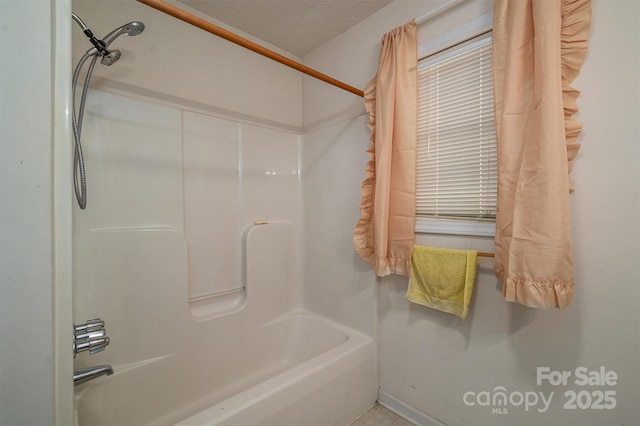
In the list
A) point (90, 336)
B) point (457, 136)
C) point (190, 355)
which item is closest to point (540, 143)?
point (457, 136)

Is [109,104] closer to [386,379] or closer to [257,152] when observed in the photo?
[257,152]

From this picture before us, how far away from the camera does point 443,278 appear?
1.19 m

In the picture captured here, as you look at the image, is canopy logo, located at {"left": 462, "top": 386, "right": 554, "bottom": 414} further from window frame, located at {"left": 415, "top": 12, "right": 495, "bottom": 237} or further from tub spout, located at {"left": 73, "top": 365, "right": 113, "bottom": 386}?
tub spout, located at {"left": 73, "top": 365, "right": 113, "bottom": 386}

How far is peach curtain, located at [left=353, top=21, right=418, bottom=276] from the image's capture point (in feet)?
4.23

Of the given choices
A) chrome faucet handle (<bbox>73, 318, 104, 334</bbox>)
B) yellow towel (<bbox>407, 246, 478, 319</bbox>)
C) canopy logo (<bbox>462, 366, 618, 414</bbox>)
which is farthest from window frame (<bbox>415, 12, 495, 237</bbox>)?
chrome faucet handle (<bbox>73, 318, 104, 334</bbox>)

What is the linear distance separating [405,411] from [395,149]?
1435 mm

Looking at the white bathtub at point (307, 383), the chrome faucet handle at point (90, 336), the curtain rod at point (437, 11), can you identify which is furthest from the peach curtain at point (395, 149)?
the chrome faucet handle at point (90, 336)

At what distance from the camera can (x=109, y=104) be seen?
126 cm

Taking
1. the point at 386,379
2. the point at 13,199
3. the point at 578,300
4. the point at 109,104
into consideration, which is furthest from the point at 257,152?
the point at 578,300

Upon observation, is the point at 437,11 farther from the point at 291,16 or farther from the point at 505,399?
the point at 505,399

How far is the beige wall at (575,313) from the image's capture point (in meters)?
0.85

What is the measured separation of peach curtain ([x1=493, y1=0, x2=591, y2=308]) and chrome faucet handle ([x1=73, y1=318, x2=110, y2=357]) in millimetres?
1214

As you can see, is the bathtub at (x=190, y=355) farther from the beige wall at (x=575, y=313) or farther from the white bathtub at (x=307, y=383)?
the beige wall at (x=575, y=313)

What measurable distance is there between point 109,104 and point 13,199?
4.14ft
